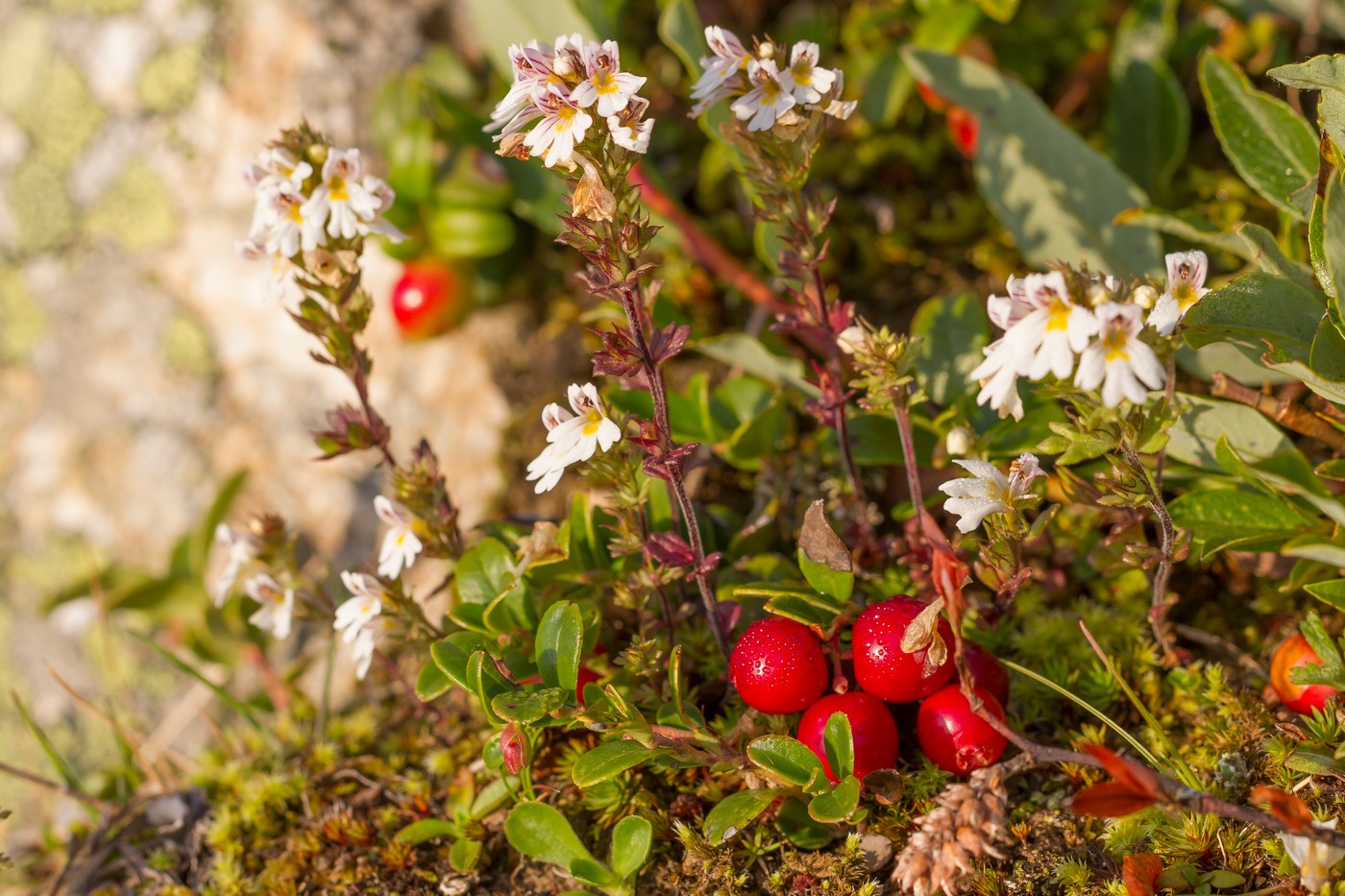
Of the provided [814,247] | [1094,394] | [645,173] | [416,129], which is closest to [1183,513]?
[1094,394]

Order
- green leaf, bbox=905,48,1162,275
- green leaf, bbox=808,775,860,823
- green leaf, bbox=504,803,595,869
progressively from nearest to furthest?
green leaf, bbox=808,775,860,823 < green leaf, bbox=504,803,595,869 < green leaf, bbox=905,48,1162,275

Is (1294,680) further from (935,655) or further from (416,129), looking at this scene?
(416,129)

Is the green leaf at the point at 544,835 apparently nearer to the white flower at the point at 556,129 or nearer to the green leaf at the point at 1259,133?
the white flower at the point at 556,129

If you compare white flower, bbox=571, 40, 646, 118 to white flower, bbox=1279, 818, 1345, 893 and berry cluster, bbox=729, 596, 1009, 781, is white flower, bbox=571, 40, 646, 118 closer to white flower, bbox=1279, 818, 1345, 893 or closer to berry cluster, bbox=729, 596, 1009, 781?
berry cluster, bbox=729, 596, 1009, 781

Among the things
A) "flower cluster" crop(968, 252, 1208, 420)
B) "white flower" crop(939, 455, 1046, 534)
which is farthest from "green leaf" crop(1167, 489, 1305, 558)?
"flower cluster" crop(968, 252, 1208, 420)

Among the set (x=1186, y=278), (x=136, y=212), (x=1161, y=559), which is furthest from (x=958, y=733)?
(x=136, y=212)

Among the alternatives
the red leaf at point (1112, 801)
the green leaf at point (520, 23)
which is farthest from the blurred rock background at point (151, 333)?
the red leaf at point (1112, 801)
